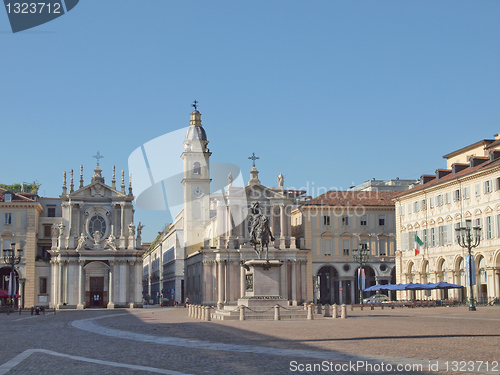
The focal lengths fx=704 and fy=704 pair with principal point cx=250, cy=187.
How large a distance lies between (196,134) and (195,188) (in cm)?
894

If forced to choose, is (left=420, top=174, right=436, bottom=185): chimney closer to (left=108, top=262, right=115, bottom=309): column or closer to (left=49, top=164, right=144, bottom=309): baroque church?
(left=49, top=164, right=144, bottom=309): baroque church

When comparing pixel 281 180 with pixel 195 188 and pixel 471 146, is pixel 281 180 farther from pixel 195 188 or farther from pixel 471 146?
pixel 471 146

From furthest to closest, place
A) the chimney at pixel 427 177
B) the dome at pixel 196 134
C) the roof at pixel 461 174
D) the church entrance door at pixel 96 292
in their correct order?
the dome at pixel 196 134 < the church entrance door at pixel 96 292 < the chimney at pixel 427 177 < the roof at pixel 461 174

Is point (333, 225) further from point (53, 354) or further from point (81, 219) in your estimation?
point (53, 354)

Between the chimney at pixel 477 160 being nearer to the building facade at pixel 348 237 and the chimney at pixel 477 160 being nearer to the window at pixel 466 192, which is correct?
the window at pixel 466 192

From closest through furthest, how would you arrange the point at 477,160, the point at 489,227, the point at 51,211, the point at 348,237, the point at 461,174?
the point at 489,227 → the point at 477,160 → the point at 461,174 → the point at 348,237 → the point at 51,211

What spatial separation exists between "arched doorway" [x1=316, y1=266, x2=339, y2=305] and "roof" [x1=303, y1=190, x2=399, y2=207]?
9.39m

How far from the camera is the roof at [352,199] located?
95.3 m

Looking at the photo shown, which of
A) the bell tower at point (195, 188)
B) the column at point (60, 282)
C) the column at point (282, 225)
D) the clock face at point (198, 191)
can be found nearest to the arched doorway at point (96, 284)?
the column at point (60, 282)

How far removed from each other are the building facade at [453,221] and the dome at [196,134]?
→ 1406 inches

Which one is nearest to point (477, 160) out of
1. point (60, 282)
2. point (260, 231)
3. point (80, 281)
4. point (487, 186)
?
point (487, 186)

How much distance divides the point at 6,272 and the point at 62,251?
322 inches

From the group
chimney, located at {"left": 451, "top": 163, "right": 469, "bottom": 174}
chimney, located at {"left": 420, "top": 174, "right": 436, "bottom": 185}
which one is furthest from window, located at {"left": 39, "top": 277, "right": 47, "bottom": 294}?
chimney, located at {"left": 451, "top": 163, "right": 469, "bottom": 174}

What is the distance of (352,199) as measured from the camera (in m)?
97.2
